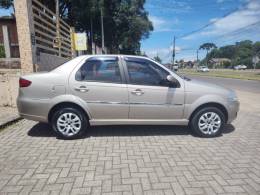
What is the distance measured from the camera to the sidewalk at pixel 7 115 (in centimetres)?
573

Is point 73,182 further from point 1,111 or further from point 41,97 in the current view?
point 1,111

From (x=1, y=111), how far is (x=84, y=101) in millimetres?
3437

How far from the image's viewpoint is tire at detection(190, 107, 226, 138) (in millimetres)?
4992

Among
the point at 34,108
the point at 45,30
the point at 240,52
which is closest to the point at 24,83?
the point at 34,108

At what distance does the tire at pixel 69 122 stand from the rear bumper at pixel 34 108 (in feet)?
0.69

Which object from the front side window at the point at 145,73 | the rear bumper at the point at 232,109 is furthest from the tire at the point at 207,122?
the front side window at the point at 145,73

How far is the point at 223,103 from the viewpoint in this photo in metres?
4.98

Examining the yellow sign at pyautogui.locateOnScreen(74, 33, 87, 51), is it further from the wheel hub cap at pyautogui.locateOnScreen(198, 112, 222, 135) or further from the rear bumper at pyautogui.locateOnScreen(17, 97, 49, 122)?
the wheel hub cap at pyautogui.locateOnScreen(198, 112, 222, 135)

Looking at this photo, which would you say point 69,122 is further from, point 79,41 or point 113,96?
point 79,41

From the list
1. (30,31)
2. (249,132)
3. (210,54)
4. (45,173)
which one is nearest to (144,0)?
(30,31)

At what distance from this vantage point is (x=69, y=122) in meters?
4.78

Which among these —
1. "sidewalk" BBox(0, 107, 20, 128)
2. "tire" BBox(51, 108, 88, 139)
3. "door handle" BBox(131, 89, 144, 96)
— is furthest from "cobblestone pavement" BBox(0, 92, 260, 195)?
"door handle" BBox(131, 89, 144, 96)

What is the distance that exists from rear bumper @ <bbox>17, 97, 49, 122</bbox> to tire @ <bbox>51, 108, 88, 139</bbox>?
21cm

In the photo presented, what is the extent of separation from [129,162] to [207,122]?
83.5 inches
